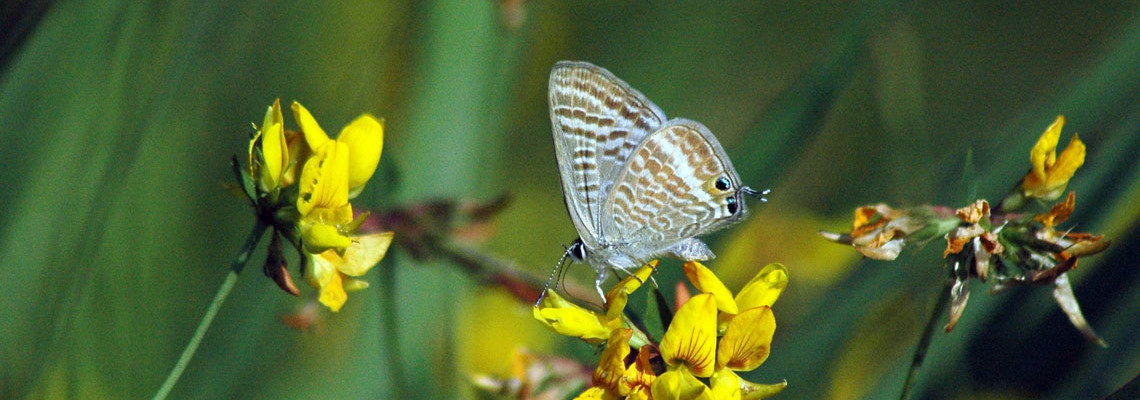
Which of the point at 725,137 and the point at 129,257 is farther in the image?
the point at 725,137

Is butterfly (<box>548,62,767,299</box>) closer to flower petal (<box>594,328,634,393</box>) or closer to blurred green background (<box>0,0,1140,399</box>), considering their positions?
blurred green background (<box>0,0,1140,399</box>)

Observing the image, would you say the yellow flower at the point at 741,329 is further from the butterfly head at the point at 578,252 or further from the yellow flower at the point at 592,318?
the butterfly head at the point at 578,252

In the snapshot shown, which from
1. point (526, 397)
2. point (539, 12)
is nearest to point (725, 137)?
point (539, 12)

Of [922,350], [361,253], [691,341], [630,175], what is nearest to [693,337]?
[691,341]

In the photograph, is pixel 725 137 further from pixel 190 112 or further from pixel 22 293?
pixel 22 293

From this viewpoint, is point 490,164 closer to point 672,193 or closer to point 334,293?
point 672,193

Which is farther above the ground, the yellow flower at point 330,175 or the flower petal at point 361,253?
the yellow flower at point 330,175

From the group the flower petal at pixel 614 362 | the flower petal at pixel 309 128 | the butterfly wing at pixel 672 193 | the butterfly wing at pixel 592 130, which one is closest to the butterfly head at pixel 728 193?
the butterfly wing at pixel 672 193
